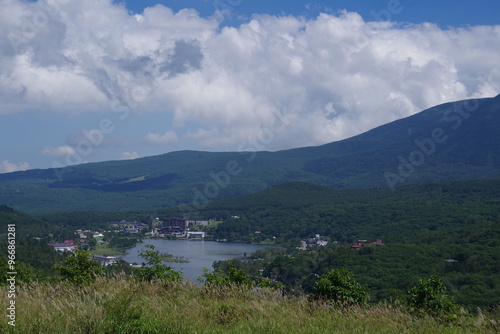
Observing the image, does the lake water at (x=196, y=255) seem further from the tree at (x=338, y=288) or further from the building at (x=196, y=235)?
the tree at (x=338, y=288)

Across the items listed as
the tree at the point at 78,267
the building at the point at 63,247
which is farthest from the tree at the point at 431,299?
the building at the point at 63,247

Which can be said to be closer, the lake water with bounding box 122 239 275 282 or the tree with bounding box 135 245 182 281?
the tree with bounding box 135 245 182 281

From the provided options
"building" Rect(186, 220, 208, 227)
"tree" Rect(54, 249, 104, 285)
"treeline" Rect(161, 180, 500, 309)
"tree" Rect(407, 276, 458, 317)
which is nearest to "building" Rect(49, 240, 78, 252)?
"treeline" Rect(161, 180, 500, 309)

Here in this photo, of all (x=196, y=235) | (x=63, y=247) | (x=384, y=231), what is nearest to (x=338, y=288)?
(x=63, y=247)

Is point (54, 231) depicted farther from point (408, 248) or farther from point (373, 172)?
point (373, 172)

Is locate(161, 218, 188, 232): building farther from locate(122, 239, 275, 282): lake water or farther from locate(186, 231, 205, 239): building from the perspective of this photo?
locate(122, 239, 275, 282): lake water
